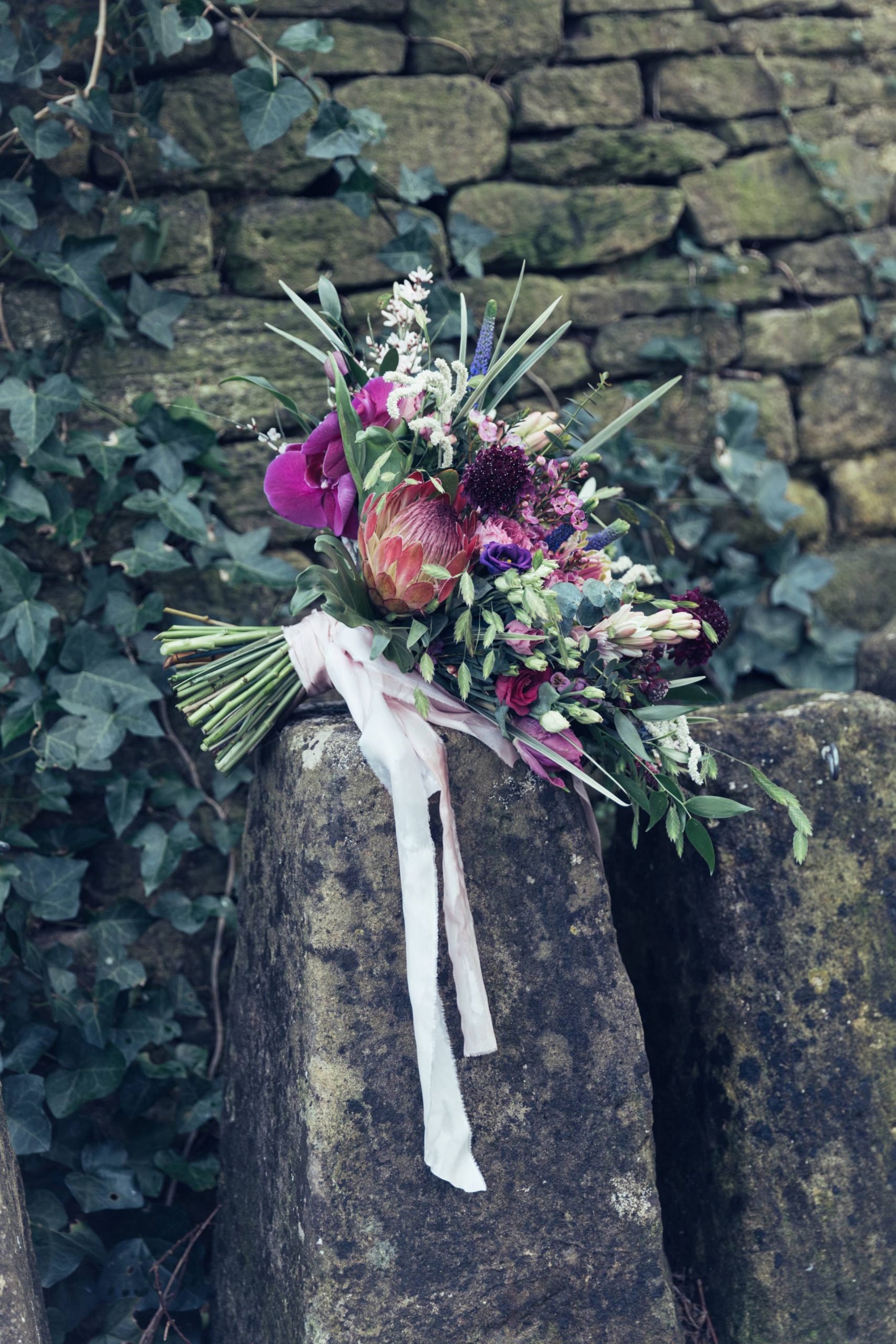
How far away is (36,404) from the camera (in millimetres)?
1924

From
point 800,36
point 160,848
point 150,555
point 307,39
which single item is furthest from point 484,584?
point 800,36

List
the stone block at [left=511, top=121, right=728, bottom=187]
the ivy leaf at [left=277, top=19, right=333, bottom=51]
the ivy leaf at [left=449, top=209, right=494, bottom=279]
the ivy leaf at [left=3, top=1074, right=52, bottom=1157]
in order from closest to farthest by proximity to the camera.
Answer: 1. the ivy leaf at [left=3, top=1074, right=52, bottom=1157]
2. the ivy leaf at [left=277, top=19, right=333, bottom=51]
3. the ivy leaf at [left=449, top=209, right=494, bottom=279]
4. the stone block at [left=511, top=121, right=728, bottom=187]

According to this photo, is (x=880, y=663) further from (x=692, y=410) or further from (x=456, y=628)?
(x=456, y=628)

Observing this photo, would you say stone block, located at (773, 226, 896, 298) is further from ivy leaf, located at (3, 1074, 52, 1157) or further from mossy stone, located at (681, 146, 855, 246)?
ivy leaf, located at (3, 1074, 52, 1157)

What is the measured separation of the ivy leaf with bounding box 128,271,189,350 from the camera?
2.04 meters

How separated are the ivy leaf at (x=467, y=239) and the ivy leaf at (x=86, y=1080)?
1767 mm

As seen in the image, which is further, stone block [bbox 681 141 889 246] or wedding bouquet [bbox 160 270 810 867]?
stone block [bbox 681 141 889 246]

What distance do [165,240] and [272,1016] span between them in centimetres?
153

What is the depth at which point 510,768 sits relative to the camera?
1.51 meters

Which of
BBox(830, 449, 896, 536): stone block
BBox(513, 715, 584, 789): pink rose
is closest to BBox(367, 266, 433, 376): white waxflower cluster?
BBox(513, 715, 584, 789): pink rose

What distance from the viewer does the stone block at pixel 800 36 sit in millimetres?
2477

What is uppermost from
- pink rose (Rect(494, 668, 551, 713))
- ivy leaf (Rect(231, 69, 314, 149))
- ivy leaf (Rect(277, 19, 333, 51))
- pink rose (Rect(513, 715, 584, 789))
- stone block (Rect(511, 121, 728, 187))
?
ivy leaf (Rect(277, 19, 333, 51))

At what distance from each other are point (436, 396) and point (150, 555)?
0.83 m

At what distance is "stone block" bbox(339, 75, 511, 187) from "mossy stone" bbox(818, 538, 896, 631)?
1.27m
